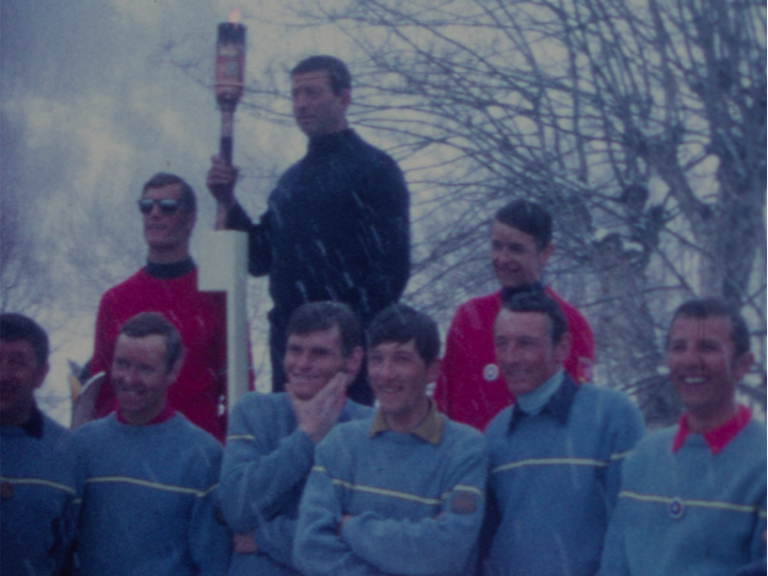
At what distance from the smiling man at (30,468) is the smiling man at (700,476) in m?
1.44

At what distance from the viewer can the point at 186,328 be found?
9.00 ft

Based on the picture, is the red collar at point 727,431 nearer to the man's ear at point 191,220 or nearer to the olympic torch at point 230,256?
the olympic torch at point 230,256

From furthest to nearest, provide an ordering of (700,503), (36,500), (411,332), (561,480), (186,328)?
(186,328) → (36,500) → (411,332) → (561,480) → (700,503)

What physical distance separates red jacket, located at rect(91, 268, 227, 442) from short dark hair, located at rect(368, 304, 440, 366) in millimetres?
529

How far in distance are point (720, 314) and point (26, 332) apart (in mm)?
1828

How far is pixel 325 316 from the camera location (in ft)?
8.32

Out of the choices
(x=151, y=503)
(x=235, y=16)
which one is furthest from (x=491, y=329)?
(x=235, y=16)

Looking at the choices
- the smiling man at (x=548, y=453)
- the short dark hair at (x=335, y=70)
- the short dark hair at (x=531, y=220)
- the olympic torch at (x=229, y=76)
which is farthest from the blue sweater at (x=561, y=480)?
the olympic torch at (x=229, y=76)

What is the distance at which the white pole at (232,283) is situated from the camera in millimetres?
2660

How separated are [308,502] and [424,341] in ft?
1.58

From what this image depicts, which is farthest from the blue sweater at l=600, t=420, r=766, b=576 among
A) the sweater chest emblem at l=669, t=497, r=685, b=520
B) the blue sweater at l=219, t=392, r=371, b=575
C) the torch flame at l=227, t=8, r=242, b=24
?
the torch flame at l=227, t=8, r=242, b=24

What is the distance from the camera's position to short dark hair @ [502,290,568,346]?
232 centimetres

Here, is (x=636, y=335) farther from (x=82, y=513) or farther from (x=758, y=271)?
(x=82, y=513)

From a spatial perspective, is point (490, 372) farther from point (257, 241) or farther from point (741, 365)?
point (257, 241)
